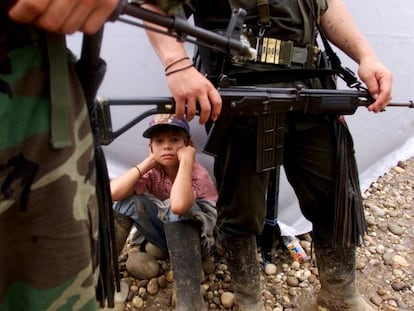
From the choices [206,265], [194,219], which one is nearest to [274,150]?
[194,219]

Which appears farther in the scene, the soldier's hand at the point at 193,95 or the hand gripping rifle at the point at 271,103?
the hand gripping rifle at the point at 271,103

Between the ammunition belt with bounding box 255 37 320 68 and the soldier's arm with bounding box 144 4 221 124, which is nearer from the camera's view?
the soldier's arm with bounding box 144 4 221 124

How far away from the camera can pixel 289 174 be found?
152cm

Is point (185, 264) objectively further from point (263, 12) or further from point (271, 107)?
point (263, 12)

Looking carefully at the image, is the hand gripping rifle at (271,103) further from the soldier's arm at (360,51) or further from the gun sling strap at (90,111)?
the gun sling strap at (90,111)

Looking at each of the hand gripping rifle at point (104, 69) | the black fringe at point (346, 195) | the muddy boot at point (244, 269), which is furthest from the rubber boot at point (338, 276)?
the hand gripping rifle at point (104, 69)

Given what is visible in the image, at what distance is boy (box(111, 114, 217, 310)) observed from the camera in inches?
62.1

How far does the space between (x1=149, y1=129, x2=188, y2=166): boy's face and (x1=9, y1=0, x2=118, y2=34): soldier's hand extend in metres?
1.09

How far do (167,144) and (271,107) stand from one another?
0.51 meters

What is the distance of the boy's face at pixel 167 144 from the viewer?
5.42 feet

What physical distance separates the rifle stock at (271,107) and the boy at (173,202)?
29 centimetres

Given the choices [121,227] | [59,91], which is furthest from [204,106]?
[121,227]

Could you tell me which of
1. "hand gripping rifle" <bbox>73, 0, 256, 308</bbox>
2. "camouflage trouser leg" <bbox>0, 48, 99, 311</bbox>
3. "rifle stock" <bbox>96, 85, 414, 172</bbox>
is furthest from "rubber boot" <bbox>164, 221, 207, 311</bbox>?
"camouflage trouser leg" <bbox>0, 48, 99, 311</bbox>

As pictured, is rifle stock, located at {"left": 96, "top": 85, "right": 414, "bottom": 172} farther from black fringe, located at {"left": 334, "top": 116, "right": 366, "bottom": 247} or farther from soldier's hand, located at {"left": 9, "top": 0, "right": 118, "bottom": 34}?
soldier's hand, located at {"left": 9, "top": 0, "right": 118, "bottom": 34}
